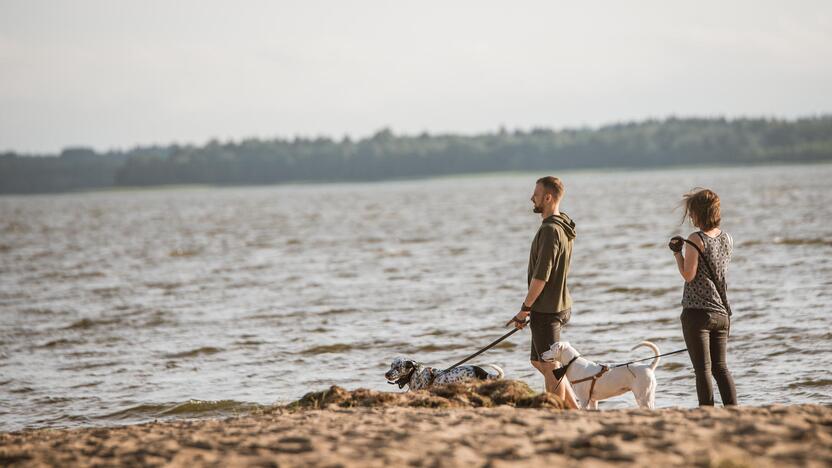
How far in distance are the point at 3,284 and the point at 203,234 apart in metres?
22.8

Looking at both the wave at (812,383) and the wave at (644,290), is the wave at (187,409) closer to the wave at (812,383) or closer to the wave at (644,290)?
the wave at (812,383)

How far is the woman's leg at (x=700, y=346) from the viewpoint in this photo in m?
8.04

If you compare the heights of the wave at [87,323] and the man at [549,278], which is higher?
the man at [549,278]

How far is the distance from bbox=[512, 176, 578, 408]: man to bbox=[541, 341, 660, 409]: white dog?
11cm

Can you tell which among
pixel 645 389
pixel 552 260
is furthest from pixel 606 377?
pixel 552 260

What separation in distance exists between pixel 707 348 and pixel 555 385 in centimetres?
139

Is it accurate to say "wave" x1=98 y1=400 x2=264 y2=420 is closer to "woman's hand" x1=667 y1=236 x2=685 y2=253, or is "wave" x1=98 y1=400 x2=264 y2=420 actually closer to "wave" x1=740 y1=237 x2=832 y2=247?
"woman's hand" x1=667 y1=236 x2=685 y2=253

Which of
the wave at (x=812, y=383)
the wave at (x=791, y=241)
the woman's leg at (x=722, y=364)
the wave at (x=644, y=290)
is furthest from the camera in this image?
the wave at (x=791, y=241)

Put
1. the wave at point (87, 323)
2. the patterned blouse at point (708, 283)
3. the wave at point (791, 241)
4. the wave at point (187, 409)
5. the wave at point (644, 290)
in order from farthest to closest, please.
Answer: the wave at point (791, 241), the wave at point (644, 290), the wave at point (87, 323), the wave at point (187, 409), the patterned blouse at point (708, 283)

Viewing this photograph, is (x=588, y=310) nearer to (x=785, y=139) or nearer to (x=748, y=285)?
(x=748, y=285)

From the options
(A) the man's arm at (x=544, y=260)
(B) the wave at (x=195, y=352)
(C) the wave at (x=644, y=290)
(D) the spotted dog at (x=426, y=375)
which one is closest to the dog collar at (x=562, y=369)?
(A) the man's arm at (x=544, y=260)

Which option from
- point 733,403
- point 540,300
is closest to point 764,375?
point 733,403

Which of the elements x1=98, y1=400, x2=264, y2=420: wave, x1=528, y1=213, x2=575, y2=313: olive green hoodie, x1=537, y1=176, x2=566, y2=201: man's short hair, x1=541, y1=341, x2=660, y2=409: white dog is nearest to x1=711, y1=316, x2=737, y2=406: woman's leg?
x1=541, y1=341, x2=660, y2=409: white dog

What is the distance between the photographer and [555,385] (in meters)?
8.70
